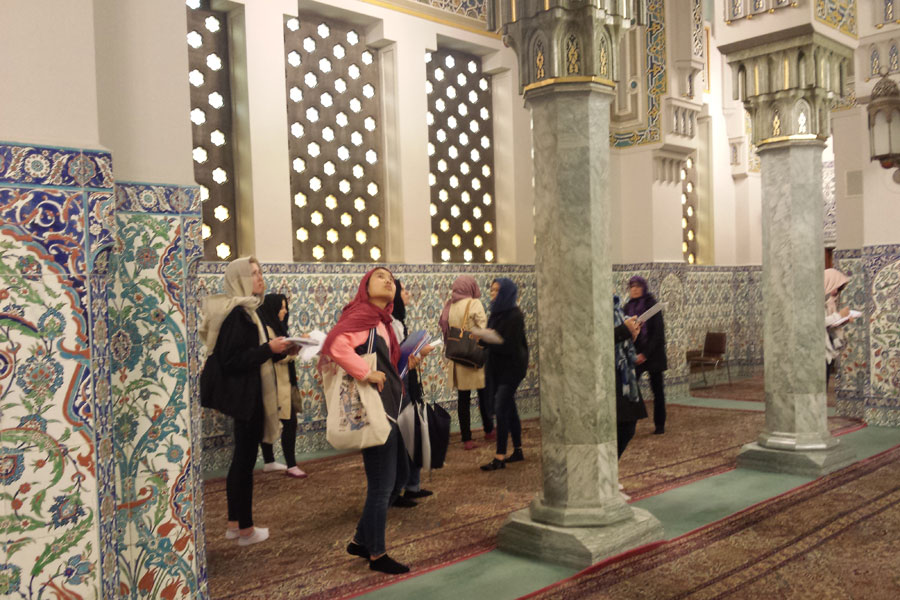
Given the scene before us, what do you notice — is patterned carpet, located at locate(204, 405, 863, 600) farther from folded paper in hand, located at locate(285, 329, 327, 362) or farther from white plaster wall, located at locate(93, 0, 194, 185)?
white plaster wall, located at locate(93, 0, 194, 185)

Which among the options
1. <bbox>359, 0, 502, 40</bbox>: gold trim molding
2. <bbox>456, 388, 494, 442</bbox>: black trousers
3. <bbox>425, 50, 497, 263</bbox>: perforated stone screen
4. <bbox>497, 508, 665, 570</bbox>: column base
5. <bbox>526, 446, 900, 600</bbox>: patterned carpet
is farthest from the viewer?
<bbox>425, 50, 497, 263</bbox>: perforated stone screen

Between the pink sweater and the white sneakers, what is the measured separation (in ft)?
4.30

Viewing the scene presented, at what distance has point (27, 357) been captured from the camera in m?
2.12

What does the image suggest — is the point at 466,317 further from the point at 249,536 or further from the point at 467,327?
the point at 249,536

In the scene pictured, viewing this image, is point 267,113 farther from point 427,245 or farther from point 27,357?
point 27,357

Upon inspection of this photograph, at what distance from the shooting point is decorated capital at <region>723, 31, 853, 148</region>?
19.1ft

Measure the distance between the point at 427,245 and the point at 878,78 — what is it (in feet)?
15.1

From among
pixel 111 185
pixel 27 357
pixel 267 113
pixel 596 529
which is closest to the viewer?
pixel 27 357

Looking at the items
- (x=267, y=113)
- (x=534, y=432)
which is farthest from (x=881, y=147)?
(x=267, y=113)

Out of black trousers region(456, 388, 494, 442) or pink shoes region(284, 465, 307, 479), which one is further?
black trousers region(456, 388, 494, 442)

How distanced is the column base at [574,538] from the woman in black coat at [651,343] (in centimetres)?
306

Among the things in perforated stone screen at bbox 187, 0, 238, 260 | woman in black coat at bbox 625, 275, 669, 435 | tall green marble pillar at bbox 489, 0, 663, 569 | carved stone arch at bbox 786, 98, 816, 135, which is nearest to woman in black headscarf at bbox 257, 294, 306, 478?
perforated stone screen at bbox 187, 0, 238, 260

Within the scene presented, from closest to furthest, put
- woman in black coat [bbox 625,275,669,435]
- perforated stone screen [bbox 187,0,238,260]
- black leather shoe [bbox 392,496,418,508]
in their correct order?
black leather shoe [bbox 392,496,418,508]
perforated stone screen [bbox 187,0,238,260]
woman in black coat [bbox 625,275,669,435]

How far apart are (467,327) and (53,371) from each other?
174 inches
